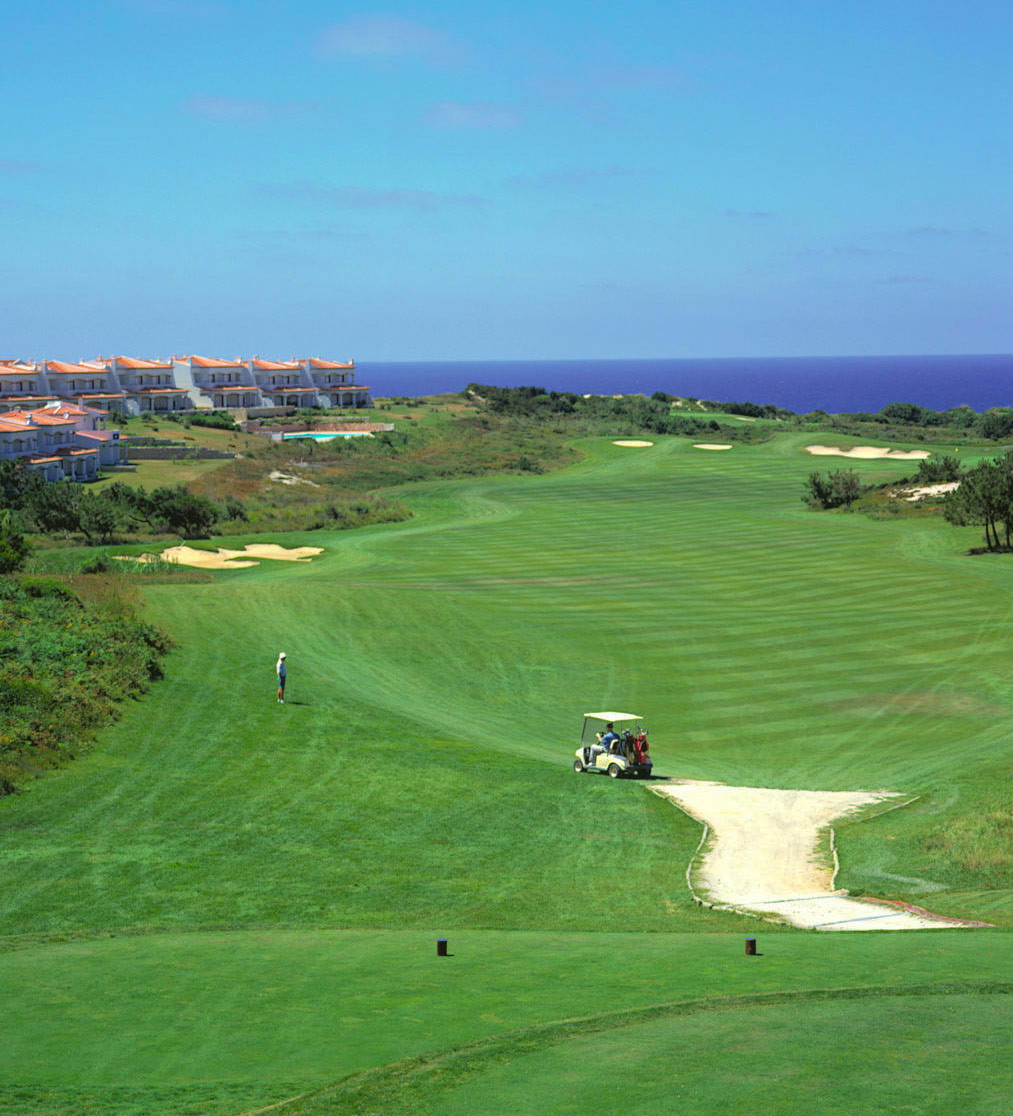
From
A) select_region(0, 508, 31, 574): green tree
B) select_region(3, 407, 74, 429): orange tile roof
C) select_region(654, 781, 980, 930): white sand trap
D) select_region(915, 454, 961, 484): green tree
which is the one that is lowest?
select_region(654, 781, 980, 930): white sand trap

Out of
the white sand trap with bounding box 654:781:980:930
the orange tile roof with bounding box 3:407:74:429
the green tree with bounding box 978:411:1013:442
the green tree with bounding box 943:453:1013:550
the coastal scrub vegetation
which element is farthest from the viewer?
the green tree with bounding box 978:411:1013:442

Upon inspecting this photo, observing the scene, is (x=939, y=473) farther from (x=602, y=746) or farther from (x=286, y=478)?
(x=602, y=746)

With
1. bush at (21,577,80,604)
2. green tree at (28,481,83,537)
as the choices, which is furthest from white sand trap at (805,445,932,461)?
bush at (21,577,80,604)

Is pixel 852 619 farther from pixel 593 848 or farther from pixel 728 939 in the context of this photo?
pixel 728 939

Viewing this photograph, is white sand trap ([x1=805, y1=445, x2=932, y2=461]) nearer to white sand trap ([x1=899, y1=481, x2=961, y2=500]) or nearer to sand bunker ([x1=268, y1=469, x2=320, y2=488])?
white sand trap ([x1=899, y1=481, x2=961, y2=500])

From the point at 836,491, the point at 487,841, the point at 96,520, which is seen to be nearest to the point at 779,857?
the point at 487,841

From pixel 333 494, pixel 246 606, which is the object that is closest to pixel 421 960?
pixel 246 606
